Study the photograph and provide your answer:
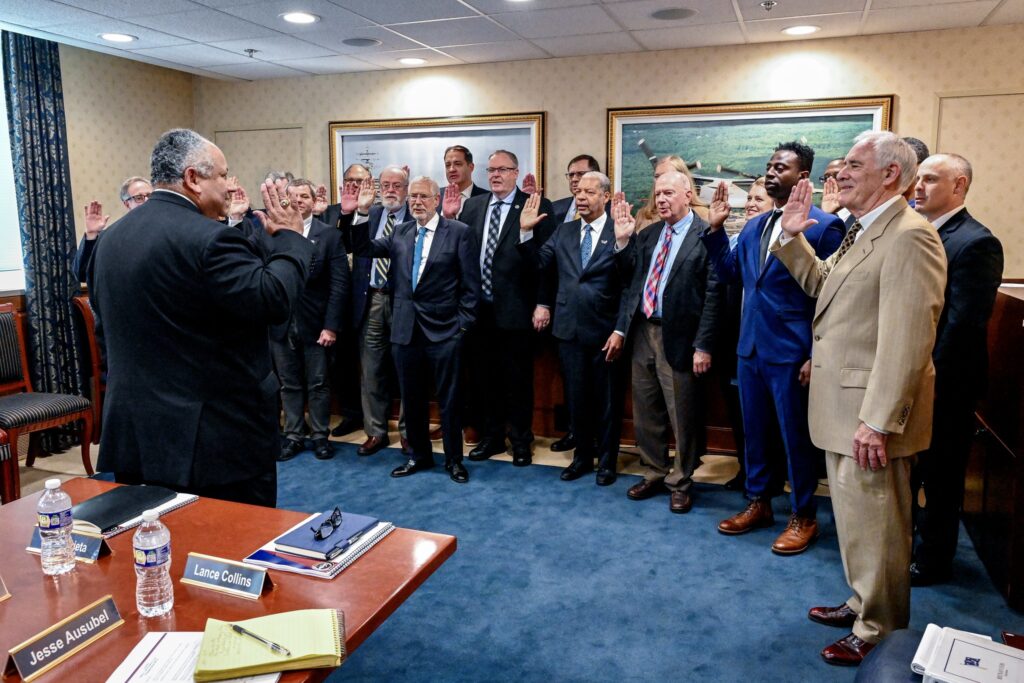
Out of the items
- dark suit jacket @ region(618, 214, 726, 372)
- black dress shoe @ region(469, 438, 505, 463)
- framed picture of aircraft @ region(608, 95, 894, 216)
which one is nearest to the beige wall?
black dress shoe @ region(469, 438, 505, 463)

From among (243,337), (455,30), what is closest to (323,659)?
(243,337)

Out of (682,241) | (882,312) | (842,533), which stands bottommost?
(842,533)

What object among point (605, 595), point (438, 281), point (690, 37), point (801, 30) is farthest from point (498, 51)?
point (605, 595)

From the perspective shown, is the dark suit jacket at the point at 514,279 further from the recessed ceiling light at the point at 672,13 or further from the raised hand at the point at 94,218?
the raised hand at the point at 94,218

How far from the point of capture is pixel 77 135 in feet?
18.5

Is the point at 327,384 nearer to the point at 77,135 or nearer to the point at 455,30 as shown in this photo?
the point at 455,30

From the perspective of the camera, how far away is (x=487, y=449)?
15.1 feet

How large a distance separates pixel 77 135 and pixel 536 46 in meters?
3.52

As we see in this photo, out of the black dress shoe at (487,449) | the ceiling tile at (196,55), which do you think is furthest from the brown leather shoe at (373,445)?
the ceiling tile at (196,55)

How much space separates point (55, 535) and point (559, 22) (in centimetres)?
422

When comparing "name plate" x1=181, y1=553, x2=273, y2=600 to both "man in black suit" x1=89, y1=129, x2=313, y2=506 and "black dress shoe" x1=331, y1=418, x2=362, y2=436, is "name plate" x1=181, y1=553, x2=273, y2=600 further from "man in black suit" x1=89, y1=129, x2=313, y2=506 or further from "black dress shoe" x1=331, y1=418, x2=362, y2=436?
"black dress shoe" x1=331, y1=418, x2=362, y2=436

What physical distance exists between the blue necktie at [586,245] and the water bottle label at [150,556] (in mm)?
2939

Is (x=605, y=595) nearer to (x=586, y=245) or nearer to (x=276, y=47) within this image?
(x=586, y=245)

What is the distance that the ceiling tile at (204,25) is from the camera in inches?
176
